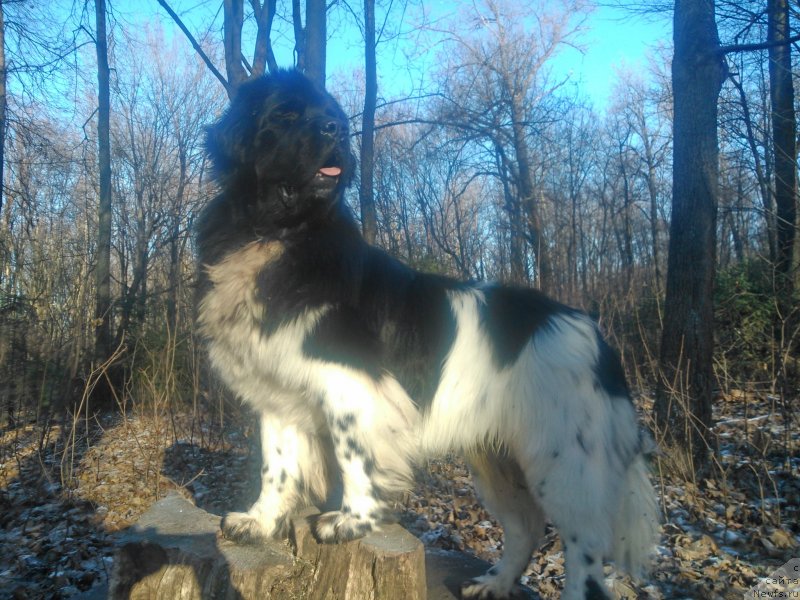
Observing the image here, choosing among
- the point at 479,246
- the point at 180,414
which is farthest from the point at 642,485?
the point at 479,246

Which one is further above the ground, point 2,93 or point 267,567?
point 2,93

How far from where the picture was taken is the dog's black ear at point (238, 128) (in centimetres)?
299

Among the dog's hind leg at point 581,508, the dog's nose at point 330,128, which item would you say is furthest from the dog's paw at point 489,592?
the dog's nose at point 330,128

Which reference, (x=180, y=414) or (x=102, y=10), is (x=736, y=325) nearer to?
(x=180, y=414)

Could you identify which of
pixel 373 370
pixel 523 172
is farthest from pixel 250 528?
pixel 523 172

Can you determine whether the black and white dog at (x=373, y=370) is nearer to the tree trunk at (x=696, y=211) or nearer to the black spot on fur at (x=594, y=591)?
the black spot on fur at (x=594, y=591)

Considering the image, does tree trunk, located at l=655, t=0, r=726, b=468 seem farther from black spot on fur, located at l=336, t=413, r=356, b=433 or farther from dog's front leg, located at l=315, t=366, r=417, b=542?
black spot on fur, located at l=336, t=413, r=356, b=433

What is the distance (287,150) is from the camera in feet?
9.50

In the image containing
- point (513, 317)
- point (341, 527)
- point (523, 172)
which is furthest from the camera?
point (523, 172)

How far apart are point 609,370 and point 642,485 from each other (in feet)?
1.91

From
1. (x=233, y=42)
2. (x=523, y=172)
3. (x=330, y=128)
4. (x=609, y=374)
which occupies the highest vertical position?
(x=523, y=172)

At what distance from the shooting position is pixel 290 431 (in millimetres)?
3064

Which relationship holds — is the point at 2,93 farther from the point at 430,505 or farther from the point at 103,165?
the point at 430,505

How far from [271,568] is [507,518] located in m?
1.23
